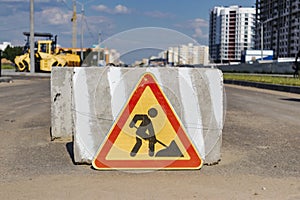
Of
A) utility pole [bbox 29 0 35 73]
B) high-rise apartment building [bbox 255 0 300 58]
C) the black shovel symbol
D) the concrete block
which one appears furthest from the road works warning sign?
high-rise apartment building [bbox 255 0 300 58]

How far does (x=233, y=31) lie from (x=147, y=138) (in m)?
153

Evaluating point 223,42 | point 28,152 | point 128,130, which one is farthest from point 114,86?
point 223,42

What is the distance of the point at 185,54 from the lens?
→ 7.25 m

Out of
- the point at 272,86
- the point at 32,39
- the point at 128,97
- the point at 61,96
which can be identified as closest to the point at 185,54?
the point at 128,97

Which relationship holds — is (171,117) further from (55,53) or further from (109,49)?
(55,53)

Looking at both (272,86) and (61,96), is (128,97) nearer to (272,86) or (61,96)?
(61,96)

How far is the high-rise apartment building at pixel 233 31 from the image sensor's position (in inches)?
5989

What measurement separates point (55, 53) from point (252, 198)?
47.2 metres

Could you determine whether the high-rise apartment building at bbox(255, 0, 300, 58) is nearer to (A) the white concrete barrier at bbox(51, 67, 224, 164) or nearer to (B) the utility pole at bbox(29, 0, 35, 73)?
(B) the utility pole at bbox(29, 0, 35, 73)

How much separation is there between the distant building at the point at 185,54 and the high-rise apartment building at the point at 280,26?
365ft

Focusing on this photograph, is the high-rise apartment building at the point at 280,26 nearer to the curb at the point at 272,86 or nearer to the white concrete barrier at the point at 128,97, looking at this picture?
the curb at the point at 272,86

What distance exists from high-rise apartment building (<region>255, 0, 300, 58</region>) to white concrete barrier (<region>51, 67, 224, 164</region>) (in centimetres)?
11238

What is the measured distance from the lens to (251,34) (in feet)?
519

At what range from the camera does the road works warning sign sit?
6.17 metres
